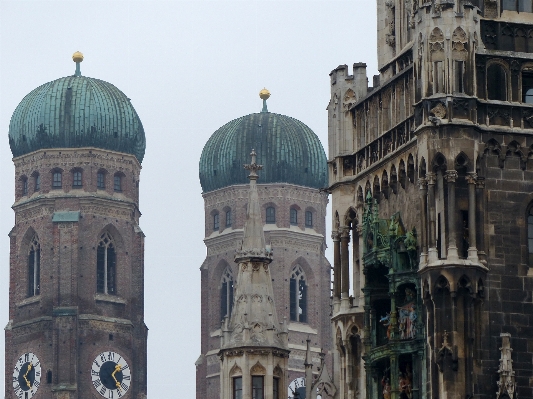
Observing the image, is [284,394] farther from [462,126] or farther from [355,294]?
[462,126]

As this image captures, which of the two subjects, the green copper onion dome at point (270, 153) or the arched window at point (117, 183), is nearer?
the arched window at point (117, 183)

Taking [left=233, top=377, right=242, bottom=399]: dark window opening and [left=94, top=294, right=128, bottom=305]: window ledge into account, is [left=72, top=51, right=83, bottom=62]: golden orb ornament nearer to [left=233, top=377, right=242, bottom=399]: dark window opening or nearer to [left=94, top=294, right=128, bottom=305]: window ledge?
[left=94, top=294, right=128, bottom=305]: window ledge

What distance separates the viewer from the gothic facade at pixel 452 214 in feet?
215

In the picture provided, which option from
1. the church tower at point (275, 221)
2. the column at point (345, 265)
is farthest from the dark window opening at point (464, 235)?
the church tower at point (275, 221)

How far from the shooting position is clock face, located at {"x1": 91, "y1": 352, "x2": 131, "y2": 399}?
161 meters

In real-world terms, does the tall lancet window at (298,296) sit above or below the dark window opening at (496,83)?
above

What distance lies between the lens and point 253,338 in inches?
3388

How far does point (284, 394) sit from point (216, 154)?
3423 inches

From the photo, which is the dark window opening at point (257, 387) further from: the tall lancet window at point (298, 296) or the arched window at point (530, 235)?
the tall lancet window at point (298, 296)

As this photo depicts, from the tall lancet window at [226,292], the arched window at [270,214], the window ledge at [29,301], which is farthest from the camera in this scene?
the arched window at [270,214]

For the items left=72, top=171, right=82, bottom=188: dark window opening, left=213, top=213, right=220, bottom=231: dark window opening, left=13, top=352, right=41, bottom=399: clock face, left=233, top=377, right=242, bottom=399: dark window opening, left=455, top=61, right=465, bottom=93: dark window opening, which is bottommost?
left=233, top=377, right=242, bottom=399: dark window opening

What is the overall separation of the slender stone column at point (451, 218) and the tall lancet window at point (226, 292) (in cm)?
10205

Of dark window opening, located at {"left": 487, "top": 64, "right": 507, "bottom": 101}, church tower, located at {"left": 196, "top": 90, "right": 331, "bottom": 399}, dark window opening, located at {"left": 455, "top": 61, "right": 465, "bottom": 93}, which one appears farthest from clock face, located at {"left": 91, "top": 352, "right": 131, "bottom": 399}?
dark window opening, located at {"left": 455, "top": 61, "right": 465, "bottom": 93}

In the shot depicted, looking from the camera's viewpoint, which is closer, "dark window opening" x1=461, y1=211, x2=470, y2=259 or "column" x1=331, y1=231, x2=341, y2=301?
"dark window opening" x1=461, y1=211, x2=470, y2=259
